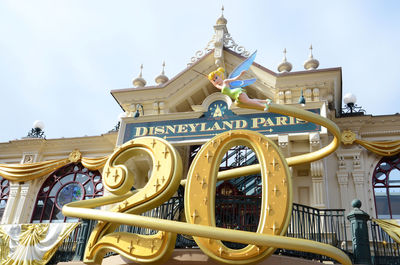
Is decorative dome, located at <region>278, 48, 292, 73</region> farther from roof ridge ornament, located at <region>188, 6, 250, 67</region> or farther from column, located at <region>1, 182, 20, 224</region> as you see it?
column, located at <region>1, 182, 20, 224</region>

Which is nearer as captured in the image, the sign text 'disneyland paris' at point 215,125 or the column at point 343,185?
the column at point 343,185

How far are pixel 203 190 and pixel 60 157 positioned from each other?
7.97 m

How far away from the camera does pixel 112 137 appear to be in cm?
1422

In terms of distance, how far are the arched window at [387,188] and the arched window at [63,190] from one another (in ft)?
26.5

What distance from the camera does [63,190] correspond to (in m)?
14.2

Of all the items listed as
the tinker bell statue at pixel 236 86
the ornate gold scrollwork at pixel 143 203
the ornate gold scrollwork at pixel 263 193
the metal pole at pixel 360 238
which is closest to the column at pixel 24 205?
the ornate gold scrollwork at pixel 143 203

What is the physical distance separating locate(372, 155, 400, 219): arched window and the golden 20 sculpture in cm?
346

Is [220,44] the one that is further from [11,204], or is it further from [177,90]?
[11,204]

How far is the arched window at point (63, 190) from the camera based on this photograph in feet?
45.3

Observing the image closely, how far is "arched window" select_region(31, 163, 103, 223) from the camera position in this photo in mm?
13797

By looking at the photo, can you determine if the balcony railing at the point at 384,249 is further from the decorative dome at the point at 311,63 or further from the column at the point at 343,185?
the decorative dome at the point at 311,63

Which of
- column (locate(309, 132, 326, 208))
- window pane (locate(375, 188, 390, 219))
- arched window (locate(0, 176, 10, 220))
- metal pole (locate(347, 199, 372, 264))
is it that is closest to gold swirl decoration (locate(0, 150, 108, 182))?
arched window (locate(0, 176, 10, 220))

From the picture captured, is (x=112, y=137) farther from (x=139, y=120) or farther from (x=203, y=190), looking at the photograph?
(x=203, y=190)

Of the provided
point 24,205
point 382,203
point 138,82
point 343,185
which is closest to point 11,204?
point 24,205
